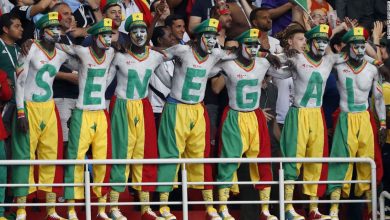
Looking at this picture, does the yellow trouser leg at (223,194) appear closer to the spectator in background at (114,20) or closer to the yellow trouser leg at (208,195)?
the yellow trouser leg at (208,195)

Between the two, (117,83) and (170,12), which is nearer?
(117,83)

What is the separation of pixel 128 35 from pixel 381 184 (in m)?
3.55

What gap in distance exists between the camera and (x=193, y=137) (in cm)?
2230

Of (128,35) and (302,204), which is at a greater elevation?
(128,35)

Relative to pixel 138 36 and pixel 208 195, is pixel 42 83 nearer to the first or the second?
pixel 138 36

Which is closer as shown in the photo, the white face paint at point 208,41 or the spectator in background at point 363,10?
the white face paint at point 208,41

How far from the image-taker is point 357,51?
2266 centimetres

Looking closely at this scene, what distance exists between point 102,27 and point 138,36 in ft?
1.49

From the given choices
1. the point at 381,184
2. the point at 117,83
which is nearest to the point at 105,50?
the point at 117,83

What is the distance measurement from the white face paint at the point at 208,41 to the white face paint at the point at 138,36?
0.67 metres

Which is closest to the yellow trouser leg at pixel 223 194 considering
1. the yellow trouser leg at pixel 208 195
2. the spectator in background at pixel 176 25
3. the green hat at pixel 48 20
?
the yellow trouser leg at pixel 208 195

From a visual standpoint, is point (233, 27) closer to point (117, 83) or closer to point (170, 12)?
point (170, 12)

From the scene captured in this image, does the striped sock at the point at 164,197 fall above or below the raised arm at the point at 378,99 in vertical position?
below

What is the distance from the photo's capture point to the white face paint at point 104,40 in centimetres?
2202
